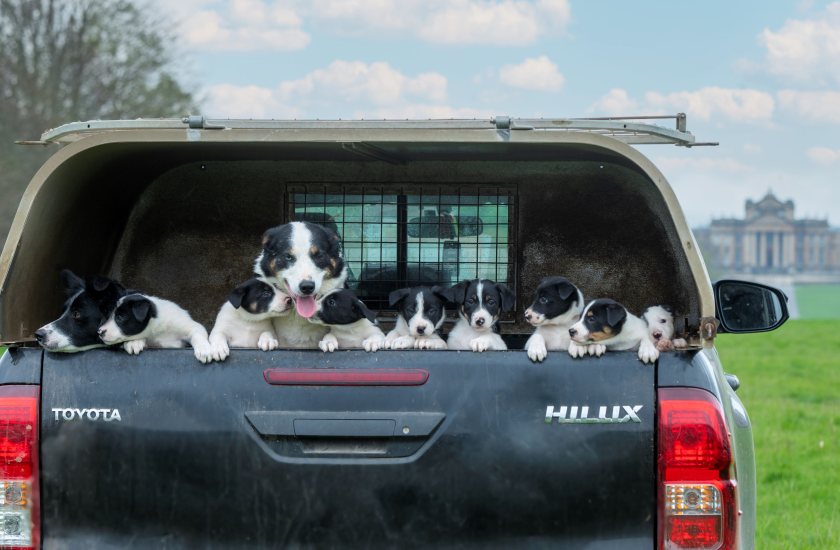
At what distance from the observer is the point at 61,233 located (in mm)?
4906

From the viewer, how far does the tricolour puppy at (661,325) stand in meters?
5.46

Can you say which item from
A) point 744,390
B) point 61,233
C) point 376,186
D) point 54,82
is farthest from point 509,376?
point 54,82

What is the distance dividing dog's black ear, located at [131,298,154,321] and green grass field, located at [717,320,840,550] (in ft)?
15.6

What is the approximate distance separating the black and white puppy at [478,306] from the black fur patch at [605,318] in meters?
0.68

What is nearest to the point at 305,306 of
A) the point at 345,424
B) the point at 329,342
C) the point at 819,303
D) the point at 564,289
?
the point at 329,342

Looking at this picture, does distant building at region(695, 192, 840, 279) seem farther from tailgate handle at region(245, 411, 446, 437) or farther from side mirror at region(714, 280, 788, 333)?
tailgate handle at region(245, 411, 446, 437)

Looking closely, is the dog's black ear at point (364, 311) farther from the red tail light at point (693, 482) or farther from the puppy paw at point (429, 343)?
the red tail light at point (693, 482)

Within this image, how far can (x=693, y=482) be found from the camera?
11.7 feet

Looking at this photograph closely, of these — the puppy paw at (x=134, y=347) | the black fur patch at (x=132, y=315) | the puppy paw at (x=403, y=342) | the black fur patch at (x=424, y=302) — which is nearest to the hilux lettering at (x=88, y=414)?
the puppy paw at (x=134, y=347)

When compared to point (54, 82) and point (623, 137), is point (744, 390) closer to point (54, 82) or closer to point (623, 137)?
point (623, 137)

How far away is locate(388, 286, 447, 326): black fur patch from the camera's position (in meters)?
5.56

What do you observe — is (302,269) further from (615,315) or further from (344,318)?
(615,315)

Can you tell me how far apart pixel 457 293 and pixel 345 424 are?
208 centimetres

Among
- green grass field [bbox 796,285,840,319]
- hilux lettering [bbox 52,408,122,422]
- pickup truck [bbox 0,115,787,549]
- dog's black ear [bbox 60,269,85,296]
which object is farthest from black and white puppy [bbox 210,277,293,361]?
green grass field [bbox 796,285,840,319]
